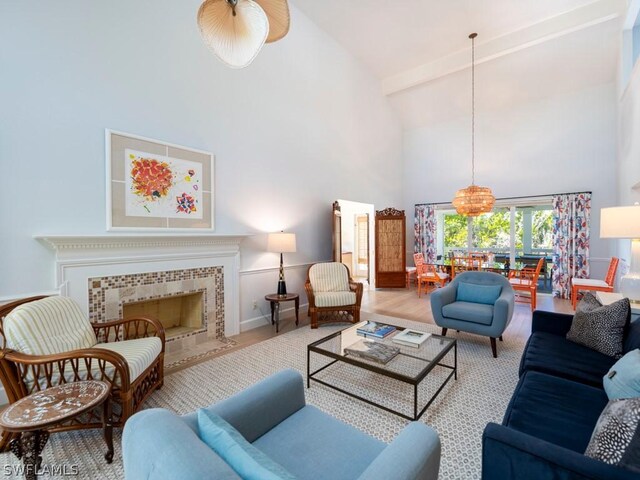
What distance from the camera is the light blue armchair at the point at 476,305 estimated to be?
3145 mm

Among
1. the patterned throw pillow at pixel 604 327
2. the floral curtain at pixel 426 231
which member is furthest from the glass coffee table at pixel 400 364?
the floral curtain at pixel 426 231

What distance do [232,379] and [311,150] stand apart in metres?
3.72

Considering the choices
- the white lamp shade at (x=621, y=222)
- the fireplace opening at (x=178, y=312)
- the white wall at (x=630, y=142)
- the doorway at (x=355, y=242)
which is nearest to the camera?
the white lamp shade at (x=621, y=222)

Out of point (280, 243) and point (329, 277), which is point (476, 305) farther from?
point (280, 243)

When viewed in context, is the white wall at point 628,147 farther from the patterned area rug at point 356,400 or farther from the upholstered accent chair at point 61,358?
the upholstered accent chair at point 61,358

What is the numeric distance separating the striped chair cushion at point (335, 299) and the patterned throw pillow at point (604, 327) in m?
2.47

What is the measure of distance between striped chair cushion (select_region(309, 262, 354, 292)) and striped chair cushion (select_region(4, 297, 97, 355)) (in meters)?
2.80

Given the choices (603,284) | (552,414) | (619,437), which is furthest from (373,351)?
(603,284)

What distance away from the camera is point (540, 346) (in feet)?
7.65

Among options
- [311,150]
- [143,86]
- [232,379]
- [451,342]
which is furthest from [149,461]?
[311,150]

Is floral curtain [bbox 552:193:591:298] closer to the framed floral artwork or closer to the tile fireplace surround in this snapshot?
the tile fireplace surround

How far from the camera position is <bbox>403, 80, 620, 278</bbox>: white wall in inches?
221

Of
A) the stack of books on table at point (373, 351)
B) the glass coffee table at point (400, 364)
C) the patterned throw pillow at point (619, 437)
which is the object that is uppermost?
the patterned throw pillow at point (619, 437)

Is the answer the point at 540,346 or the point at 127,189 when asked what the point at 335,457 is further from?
the point at 127,189
